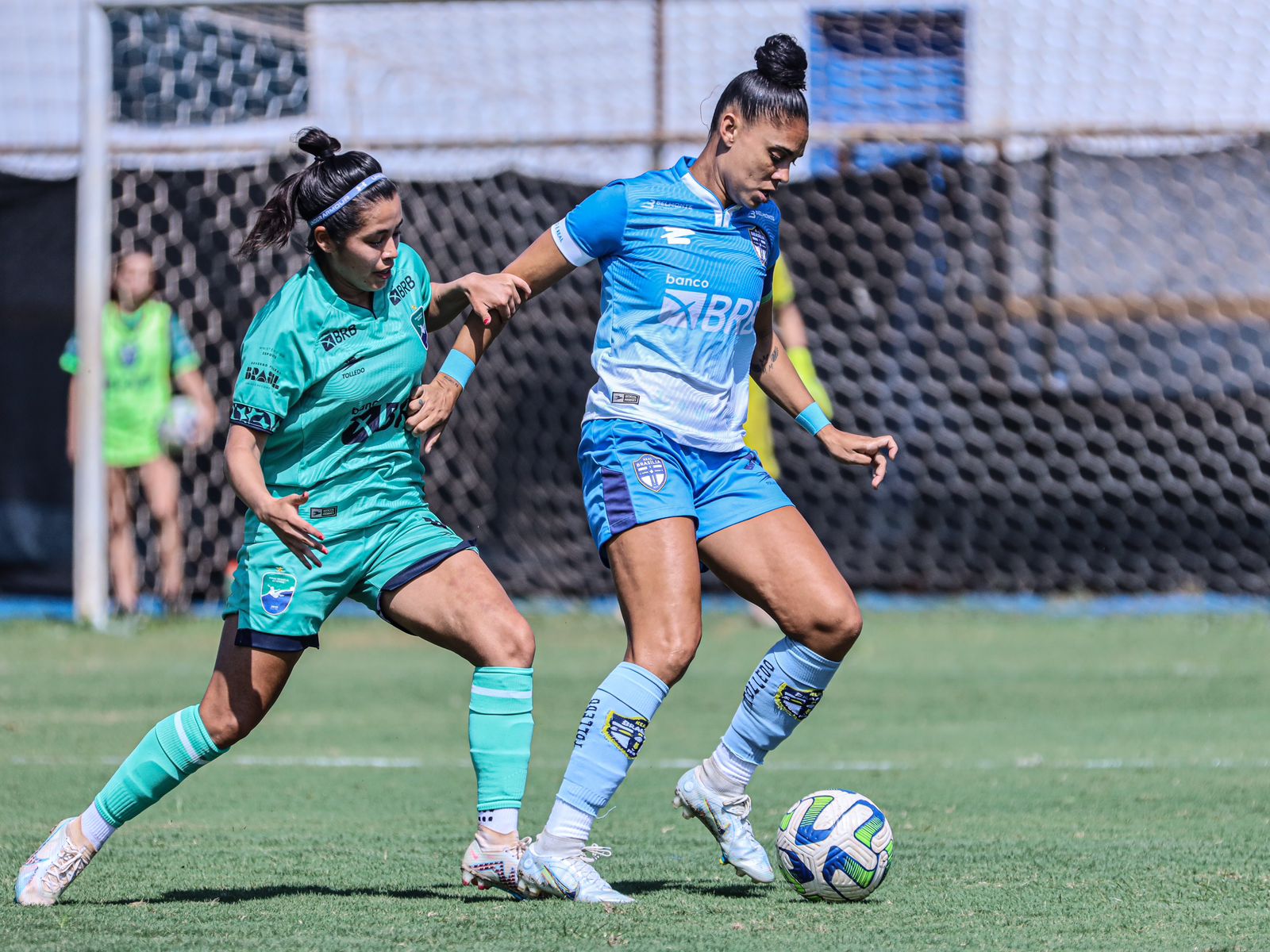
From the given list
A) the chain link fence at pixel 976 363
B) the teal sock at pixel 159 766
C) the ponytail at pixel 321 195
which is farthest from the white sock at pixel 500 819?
the chain link fence at pixel 976 363

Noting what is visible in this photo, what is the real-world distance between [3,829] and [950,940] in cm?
310

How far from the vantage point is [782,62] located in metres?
4.29

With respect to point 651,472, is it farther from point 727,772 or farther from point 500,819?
point 500,819

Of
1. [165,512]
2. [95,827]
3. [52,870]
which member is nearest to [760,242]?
[95,827]

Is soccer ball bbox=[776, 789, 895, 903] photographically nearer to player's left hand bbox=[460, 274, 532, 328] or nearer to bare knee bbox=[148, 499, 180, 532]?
player's left hand bbox=[460, 274, 532, 328]

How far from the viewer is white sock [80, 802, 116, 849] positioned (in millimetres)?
4156

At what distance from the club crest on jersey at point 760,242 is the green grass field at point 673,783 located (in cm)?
167

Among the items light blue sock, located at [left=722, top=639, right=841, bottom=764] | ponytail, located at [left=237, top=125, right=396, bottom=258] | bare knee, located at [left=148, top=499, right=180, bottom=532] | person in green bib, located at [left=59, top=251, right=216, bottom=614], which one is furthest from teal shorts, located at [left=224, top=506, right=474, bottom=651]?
person in green bib, located at [left=59, top=251, right=216, bottom=614]

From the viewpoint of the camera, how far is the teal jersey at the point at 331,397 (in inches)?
161

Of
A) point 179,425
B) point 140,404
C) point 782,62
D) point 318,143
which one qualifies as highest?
point 782,62

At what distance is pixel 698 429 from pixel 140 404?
24.2ft

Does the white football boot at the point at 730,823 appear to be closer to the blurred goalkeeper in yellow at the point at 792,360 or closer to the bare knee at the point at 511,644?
the bare knee at the point at 511,644

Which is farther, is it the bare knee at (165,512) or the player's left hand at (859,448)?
the bare knee at (165,512)

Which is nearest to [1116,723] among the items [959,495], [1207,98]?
[959,495]
